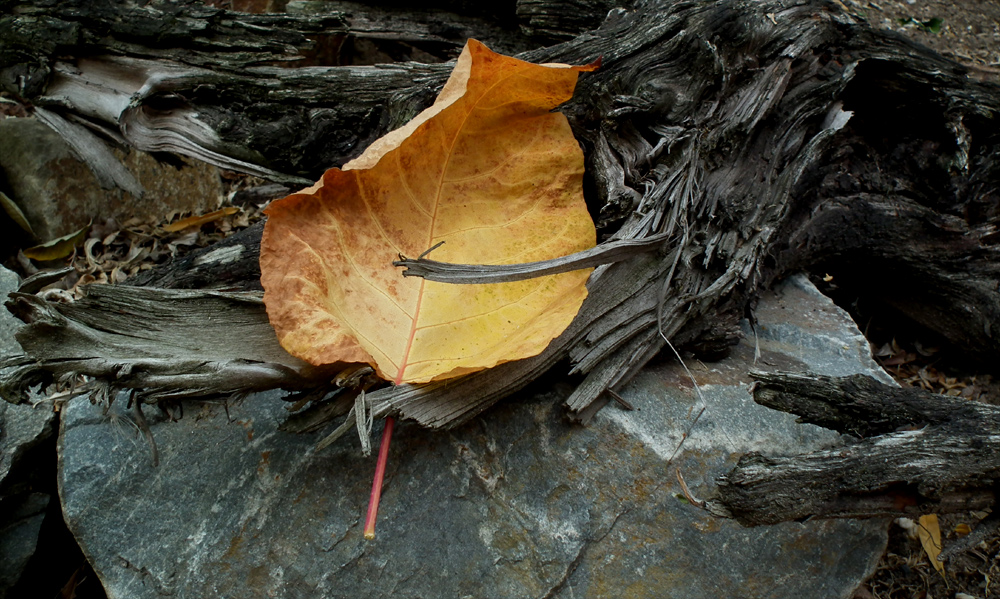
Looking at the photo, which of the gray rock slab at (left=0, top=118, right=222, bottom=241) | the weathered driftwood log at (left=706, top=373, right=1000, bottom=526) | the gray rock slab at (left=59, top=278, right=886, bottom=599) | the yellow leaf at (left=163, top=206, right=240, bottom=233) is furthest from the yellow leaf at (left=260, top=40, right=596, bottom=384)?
the yellow leaf at (left=163, top=206, right=240, bottom=233)

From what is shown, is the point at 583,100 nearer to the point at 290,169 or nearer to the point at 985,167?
the point at 290,169

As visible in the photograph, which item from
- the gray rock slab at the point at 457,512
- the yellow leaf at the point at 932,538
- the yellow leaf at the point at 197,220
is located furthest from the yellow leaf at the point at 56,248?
the yellow leaf at the point at 932,538

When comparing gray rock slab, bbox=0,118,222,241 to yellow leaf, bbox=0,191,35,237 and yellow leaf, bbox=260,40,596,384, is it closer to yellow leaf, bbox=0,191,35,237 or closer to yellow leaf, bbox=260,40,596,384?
yellow leaf, bbox=0,191,35,237

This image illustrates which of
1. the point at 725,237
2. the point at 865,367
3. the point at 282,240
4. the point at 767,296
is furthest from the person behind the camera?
the point at 767,296

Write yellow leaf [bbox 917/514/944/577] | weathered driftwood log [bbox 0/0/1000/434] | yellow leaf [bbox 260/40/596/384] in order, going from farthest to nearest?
yellow leaf [bbox 917/514/944/577] < weathered driftwood log [bbox 0/0/1000/434] < yellow leaf [bbox 260/40/596/384]

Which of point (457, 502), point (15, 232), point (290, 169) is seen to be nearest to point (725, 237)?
point (457, 502)

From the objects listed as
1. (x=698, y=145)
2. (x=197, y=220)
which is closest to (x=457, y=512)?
(x=698, y=145)
